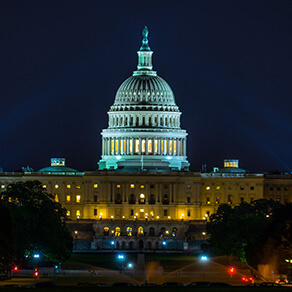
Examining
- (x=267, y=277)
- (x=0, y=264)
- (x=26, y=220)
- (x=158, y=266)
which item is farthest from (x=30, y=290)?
(x=158, y=266)

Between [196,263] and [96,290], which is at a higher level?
[196,263]

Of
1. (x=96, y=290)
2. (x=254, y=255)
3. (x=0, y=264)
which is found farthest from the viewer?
(x=254, y=255)

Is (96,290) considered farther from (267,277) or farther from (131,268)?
(131,268)

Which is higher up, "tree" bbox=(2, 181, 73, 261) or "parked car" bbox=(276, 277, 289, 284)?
"tree" bbox=(2, 181, 73, 261)

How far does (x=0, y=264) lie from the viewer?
155 meters

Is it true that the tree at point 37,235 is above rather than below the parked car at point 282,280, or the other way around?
above

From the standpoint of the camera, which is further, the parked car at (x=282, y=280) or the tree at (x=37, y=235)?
the tree at (x=37, y=235)

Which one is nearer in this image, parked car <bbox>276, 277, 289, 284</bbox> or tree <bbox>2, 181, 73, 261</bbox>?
parked car <bbox>276, 277, 289, 284</bbox>

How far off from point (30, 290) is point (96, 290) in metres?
5.46

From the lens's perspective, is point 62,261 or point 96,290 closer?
point 96,290

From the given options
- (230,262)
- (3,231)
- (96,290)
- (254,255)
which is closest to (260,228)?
(230,262)

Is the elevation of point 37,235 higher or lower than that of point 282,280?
higher

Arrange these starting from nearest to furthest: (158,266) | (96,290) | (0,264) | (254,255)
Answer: (96,290)
(0,264)
(254,255)
(158,266)

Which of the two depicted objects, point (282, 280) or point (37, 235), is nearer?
point (282, 280)
